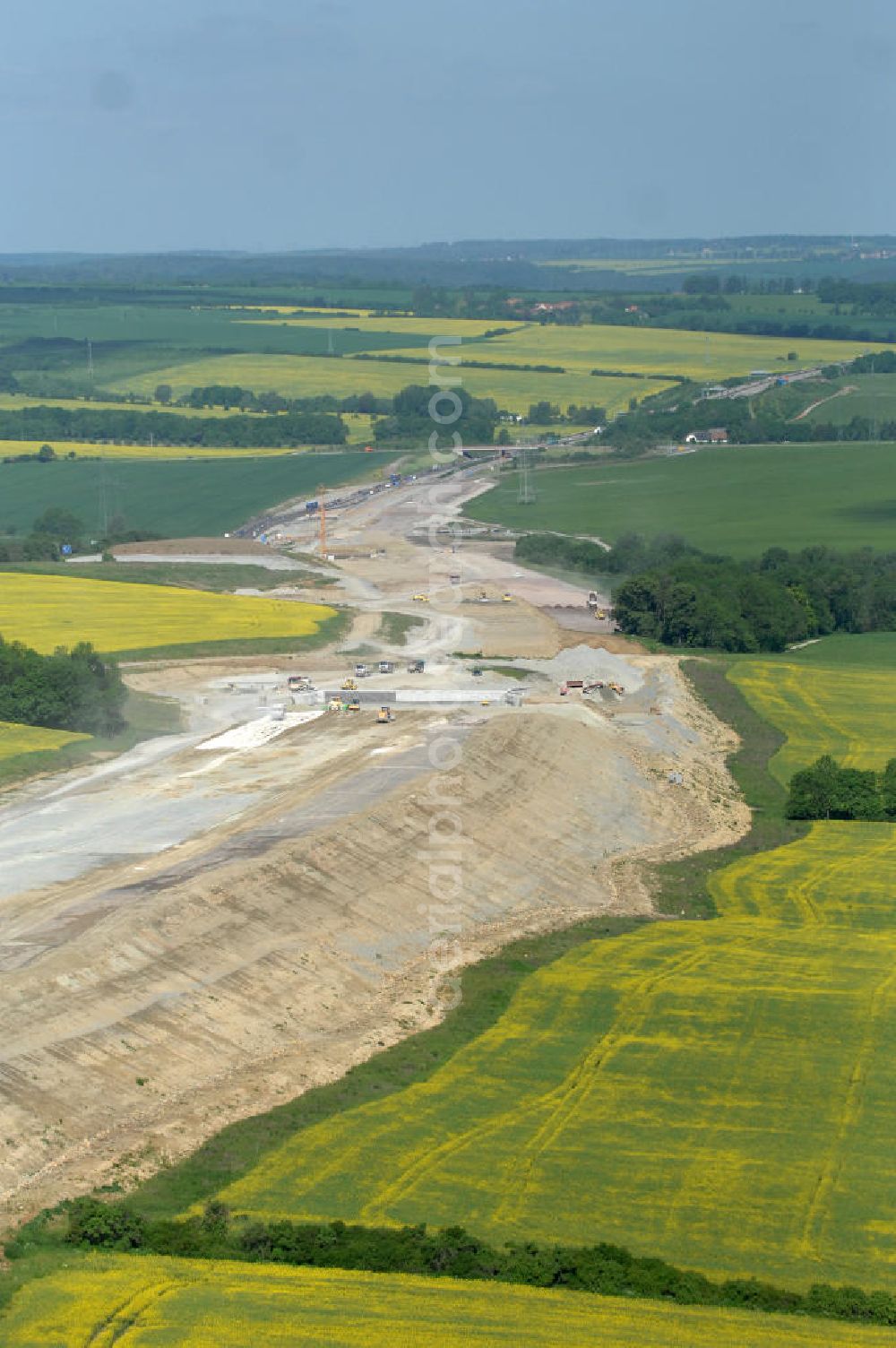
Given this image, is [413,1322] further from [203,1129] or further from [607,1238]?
[203,1129]

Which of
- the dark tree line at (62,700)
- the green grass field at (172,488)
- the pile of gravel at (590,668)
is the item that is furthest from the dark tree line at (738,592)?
the dark tree line at (62,700)

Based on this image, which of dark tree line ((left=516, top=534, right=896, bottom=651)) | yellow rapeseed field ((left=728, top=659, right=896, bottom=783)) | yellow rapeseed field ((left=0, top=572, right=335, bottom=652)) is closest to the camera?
yellow rapeseed field ((left=728, top=659, right=896, bottom=783))

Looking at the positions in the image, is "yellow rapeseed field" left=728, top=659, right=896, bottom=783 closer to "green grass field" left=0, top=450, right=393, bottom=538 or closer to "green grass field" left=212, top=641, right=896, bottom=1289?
"green grass field" left=212, top=641, right=896, bottom=1289

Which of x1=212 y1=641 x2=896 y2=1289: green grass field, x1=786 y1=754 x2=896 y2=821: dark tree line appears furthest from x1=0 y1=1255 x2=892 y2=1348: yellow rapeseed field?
x1=786 y1=754 x2=896 y2=821: dark tree line

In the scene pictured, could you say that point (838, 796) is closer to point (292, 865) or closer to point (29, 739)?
point (292, 865)

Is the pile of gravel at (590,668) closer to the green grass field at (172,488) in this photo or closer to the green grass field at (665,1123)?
the green grass field at (665,1123)

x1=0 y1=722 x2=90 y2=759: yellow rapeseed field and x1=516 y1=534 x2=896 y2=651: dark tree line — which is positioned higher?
x1=0 y1=722 x2=90 y2=759: yellow rapeseed field

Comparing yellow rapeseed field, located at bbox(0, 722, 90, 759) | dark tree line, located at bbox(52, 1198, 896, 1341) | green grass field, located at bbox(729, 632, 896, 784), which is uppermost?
dark tree line, located at bbox(52, 1198, 896, 1341)
